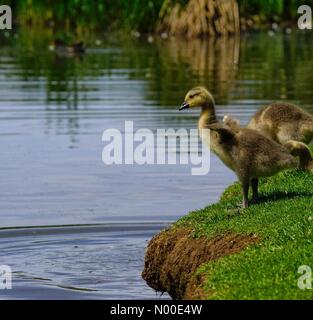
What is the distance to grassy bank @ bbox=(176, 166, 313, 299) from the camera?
30.2 ft

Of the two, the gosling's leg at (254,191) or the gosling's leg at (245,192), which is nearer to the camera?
the gosling's leg at (245,192)

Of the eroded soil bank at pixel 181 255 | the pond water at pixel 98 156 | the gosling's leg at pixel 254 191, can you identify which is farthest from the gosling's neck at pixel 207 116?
the pond water at pixel 98 156

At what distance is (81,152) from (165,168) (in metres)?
1.92

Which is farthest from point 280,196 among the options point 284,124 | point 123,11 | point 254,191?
point 123,11

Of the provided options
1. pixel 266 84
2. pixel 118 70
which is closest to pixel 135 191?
pixel 266 84

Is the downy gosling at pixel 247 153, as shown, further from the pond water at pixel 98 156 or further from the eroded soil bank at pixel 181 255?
the pond water at pixel 98 156

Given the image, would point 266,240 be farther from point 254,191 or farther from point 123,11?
point 123,11

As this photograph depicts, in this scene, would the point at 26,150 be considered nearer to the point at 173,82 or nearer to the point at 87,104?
the point at 87,104

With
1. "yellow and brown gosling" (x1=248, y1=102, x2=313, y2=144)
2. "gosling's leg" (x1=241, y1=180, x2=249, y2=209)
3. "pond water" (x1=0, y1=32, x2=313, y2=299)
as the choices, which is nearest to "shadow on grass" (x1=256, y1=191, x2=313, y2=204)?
"gosling's leg" (x1=241, y1=180, x2=249, y2=209)

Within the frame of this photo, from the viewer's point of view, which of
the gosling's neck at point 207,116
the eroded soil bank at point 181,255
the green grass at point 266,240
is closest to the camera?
the green grass at point 266,240

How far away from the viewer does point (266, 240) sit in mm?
10570

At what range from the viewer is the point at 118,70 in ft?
115

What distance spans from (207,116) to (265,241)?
8.05 feet

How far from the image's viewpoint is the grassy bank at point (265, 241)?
363 inches
